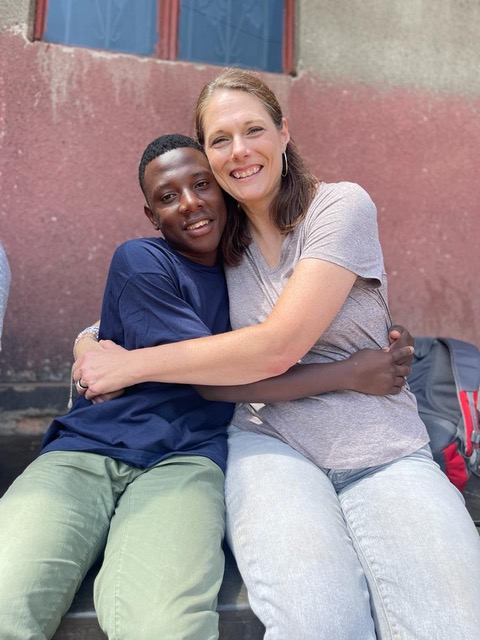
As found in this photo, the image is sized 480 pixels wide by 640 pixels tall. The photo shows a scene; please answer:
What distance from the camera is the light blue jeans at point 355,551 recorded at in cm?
140

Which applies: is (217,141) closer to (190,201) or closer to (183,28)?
(190,201)

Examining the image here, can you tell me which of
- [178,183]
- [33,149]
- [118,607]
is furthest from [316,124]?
[118,607]

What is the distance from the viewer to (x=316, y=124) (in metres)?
3.98

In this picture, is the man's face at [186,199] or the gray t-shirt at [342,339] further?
the man's face at [186,199]

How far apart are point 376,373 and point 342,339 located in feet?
0.51

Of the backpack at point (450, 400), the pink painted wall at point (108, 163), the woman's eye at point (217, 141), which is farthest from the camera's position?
the pink painted wall at point (108, 163)

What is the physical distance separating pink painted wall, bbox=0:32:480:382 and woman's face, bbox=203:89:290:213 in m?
1.89

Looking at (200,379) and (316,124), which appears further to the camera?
(316,124)

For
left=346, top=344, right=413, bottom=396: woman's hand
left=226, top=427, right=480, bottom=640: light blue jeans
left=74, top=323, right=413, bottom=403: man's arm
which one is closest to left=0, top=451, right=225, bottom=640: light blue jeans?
left=226, top=427, right=480, bottom=640: light blue jeans

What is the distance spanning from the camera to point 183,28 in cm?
386

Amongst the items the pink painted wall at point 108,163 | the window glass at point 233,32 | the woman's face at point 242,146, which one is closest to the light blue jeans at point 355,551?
the woman's face at point 242,146

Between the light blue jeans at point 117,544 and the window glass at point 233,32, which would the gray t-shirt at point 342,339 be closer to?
the light blue jeans at point 117,544

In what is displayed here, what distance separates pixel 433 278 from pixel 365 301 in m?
2.51

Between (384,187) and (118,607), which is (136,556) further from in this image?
(384,187)
